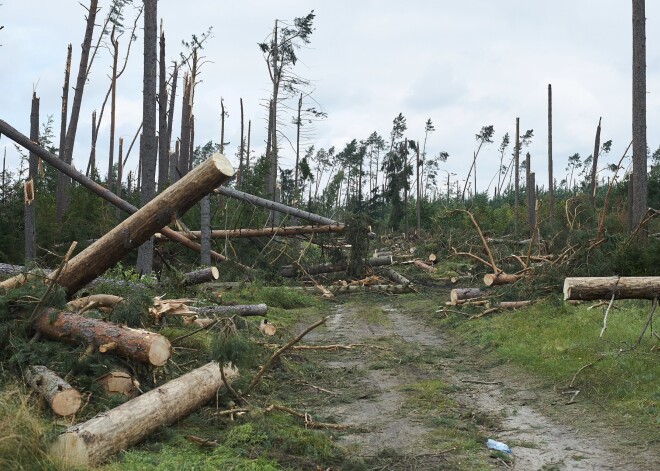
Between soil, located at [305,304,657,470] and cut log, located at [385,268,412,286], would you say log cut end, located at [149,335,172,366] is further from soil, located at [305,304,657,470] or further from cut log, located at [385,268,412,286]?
cut log, located at [385,268,412,286]

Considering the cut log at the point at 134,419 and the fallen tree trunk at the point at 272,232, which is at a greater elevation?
the fallen tree trunk at the point at 272,232

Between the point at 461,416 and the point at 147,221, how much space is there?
14.0 feet

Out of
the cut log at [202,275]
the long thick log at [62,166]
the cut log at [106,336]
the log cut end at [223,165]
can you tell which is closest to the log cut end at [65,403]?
the cut log at [106,336]

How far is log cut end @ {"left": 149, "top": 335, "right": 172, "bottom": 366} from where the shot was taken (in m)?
6.96

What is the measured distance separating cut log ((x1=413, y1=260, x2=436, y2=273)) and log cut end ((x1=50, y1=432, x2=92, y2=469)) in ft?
61.0

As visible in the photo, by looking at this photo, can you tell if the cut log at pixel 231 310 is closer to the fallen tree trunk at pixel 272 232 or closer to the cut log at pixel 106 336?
the cut log at pixel 106 336

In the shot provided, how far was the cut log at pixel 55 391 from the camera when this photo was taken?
612 cm

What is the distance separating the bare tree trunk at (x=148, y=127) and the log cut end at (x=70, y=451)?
10.6 meters

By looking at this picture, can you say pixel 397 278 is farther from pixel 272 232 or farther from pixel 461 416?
pixel 461 416

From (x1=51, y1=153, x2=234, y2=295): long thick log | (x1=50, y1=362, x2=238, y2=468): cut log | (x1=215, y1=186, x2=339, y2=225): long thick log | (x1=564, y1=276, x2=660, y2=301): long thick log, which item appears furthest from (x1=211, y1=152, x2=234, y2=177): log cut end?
(x1=215, y1=186, x2=339, y2=225): long thick log

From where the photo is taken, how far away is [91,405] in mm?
6469

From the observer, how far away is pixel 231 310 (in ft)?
37.9

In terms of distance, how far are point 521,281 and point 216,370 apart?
8904 millimetres

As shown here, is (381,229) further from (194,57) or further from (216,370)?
(216,370)
